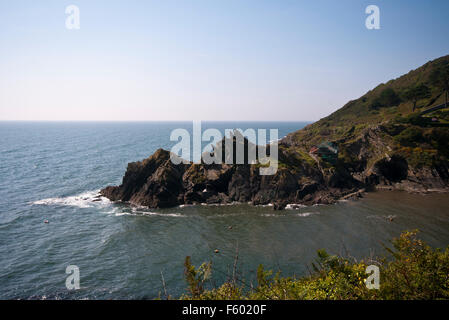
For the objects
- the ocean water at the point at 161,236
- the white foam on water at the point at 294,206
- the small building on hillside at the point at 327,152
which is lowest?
the ocean water at the point at 161,236

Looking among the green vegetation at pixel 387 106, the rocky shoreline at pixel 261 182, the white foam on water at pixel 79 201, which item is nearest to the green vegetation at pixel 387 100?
the green vegetation at pixel 387 106

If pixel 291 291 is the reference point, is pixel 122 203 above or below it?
below

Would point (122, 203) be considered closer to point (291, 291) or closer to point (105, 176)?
point (105, 176)

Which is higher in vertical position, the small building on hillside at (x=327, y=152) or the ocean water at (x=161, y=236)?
the small building on hillside at (x=327, y=152)

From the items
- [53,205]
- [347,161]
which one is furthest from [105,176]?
[347,161]

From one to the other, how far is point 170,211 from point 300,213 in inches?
1170

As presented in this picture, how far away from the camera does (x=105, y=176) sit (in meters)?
90.9

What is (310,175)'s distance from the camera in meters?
70.7

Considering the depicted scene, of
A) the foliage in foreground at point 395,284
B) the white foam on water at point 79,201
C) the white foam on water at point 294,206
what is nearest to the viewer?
A: the foliage in foreground at point 395,284

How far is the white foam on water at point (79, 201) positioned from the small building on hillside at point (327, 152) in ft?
205

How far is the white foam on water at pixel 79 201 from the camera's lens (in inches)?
2498

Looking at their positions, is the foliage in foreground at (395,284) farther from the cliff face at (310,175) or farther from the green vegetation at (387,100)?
the green vegetation at (387,100)

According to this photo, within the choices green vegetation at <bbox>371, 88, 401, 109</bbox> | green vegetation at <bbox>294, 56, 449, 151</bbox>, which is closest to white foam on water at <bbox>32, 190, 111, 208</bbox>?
green vegetation at <bbox>294, 56, 449, 151</bbox>

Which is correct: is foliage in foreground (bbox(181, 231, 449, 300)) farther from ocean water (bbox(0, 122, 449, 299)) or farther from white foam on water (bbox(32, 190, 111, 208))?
white foam on water (bbox(32, 190, 111, 208))
